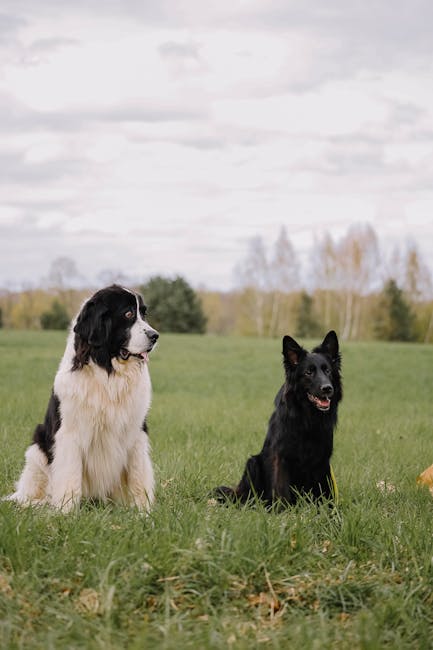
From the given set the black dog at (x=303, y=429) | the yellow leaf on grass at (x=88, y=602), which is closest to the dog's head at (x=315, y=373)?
the black dog at (x=303, y=429)

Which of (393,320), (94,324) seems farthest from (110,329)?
(393,320)

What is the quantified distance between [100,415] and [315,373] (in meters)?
1.77

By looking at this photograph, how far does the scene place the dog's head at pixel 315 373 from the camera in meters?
5.60

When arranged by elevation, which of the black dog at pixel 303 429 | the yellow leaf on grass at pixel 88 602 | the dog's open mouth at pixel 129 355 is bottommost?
the yellow leaf on grass at pixel 88 602

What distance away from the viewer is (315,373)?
5652mm

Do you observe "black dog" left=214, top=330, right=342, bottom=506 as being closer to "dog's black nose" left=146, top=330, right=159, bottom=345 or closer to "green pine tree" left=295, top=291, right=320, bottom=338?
"dog's black nose" left=146, top=330, right=159, bottom=345

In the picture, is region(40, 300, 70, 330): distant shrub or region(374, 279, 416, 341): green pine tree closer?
region(374, 279, 416, 341): green pine tree

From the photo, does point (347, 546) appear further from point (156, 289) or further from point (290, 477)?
point (156, 289)

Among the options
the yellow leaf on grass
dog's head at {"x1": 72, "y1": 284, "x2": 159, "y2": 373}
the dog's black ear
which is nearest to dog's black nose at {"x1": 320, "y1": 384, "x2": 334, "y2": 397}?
dog's head at {"x1": 72, "y1": 284, "x2": 159, "y2": 373}

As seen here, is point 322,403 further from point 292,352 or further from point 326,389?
point 292,352

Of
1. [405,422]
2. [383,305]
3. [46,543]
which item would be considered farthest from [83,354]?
[383,305]

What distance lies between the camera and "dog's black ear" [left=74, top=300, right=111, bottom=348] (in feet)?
17.4

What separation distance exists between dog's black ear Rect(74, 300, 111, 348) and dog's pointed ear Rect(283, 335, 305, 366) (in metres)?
1.47

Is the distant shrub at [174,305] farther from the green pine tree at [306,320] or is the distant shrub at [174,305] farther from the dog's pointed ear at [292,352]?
the dog's pointed ear at [292,352]
